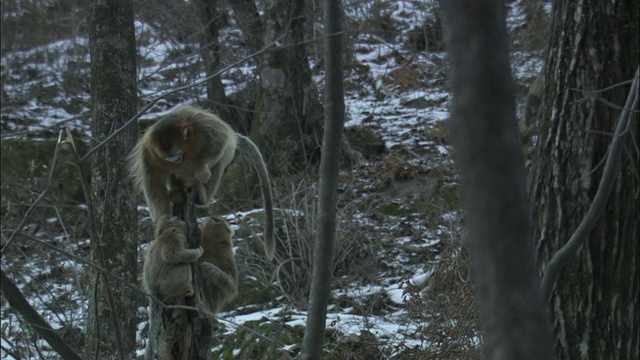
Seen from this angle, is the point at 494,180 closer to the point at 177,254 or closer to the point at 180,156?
the point at 177,254

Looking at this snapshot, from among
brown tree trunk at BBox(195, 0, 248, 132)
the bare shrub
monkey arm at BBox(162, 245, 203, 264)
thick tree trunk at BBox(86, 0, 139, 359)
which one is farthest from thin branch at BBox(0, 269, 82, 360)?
brown tree trunk at BBox(195, 0, 248, 132)

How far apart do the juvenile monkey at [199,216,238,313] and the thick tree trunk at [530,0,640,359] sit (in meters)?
1.92

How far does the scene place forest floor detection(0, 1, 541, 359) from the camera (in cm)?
669

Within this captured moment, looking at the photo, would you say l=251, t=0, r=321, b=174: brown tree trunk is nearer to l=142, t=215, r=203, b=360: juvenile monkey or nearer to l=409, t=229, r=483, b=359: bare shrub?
l=409, t=229, r=483, b=359: bare shrub

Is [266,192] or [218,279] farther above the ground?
[266,192]

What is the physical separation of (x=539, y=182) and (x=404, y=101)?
8436 millimetres

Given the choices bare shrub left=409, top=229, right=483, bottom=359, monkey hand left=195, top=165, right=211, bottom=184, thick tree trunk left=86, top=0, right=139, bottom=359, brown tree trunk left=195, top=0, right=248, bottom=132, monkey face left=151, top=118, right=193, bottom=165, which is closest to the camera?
monkey face left=151, top=118, right=193, bottom=165

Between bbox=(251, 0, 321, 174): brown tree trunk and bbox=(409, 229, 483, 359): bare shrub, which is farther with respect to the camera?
bbox=(251, 0, 321, 174): brown tree trunk

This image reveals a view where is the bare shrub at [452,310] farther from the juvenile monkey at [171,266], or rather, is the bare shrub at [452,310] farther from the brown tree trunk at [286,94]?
the brown tree trunk at [286,94]

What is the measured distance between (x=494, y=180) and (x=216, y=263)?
4334 mm

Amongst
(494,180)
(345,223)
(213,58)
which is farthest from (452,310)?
(213,58)

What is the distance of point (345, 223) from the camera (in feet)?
28.3

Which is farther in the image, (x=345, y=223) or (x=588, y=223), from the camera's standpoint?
(x=345, y=223)

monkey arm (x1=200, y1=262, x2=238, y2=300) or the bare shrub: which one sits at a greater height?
monkey arm (x1=200, y1=262, x2=238, y2=300)
